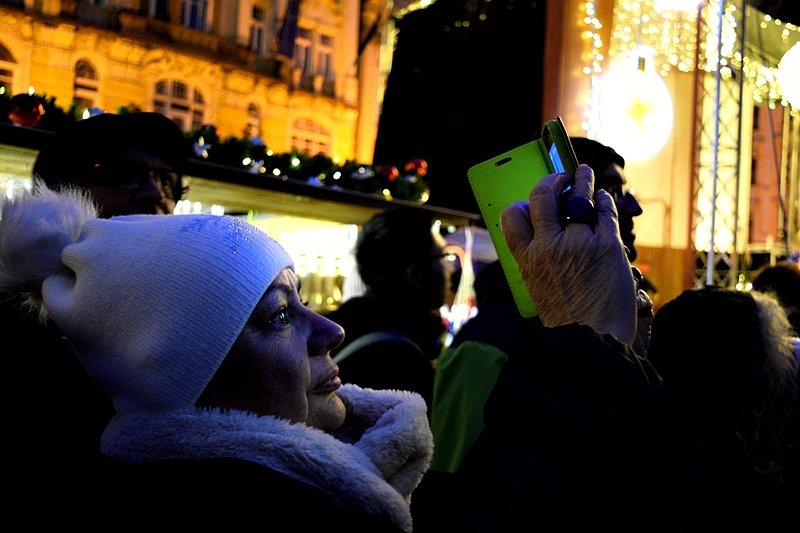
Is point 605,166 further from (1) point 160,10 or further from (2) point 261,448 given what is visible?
(1) point 160,10

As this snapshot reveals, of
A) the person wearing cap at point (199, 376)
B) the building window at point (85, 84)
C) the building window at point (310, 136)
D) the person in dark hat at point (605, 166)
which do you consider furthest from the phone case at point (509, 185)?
the building window at point (310, 136)

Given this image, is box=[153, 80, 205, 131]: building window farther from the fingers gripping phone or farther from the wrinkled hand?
the wrinkled hand

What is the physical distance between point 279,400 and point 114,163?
1624mm

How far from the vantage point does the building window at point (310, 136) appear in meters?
10.3

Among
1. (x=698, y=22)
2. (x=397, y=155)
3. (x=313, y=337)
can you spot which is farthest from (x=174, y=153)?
(x=397, y=155)

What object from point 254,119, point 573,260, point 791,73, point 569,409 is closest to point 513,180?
point 573,260

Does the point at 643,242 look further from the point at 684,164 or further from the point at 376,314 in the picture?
the point at 376,314

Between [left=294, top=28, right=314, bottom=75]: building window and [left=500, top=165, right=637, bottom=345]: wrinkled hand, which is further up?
[left=294, top=28, right=314, bottom=75]: building window

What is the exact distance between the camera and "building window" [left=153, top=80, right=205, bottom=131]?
838 cm

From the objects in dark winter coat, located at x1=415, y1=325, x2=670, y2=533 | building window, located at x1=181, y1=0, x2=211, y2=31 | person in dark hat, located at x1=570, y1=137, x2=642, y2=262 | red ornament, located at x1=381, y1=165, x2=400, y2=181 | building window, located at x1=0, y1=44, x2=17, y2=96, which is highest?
building window, located at x1=181, y1=0, x2=211, y2=31

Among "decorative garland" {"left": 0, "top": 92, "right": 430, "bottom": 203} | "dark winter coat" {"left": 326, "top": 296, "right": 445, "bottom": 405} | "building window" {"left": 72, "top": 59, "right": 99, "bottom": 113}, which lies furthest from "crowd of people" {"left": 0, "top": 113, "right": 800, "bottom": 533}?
"building window" {"left": 72, "top": 59, "right": 99, "bottom": 113}

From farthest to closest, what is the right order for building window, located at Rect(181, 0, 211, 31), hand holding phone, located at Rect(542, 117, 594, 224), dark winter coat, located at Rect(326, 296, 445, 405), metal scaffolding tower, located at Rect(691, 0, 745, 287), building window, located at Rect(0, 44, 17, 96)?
1. building window, located at Rect(181, 0, 211, 31)
2. metal scaffolding tower, located at Rect(691, 0, 745, 287)
3. building window, located at Rect(0, 44, 17, 96)
4. dark winter coat, located at Rect(326, 296, 445, 405)
5. hand holding phone, located at Rect(542, 117, 594, 224)

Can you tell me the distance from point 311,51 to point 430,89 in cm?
474

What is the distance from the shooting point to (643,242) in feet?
28.1
